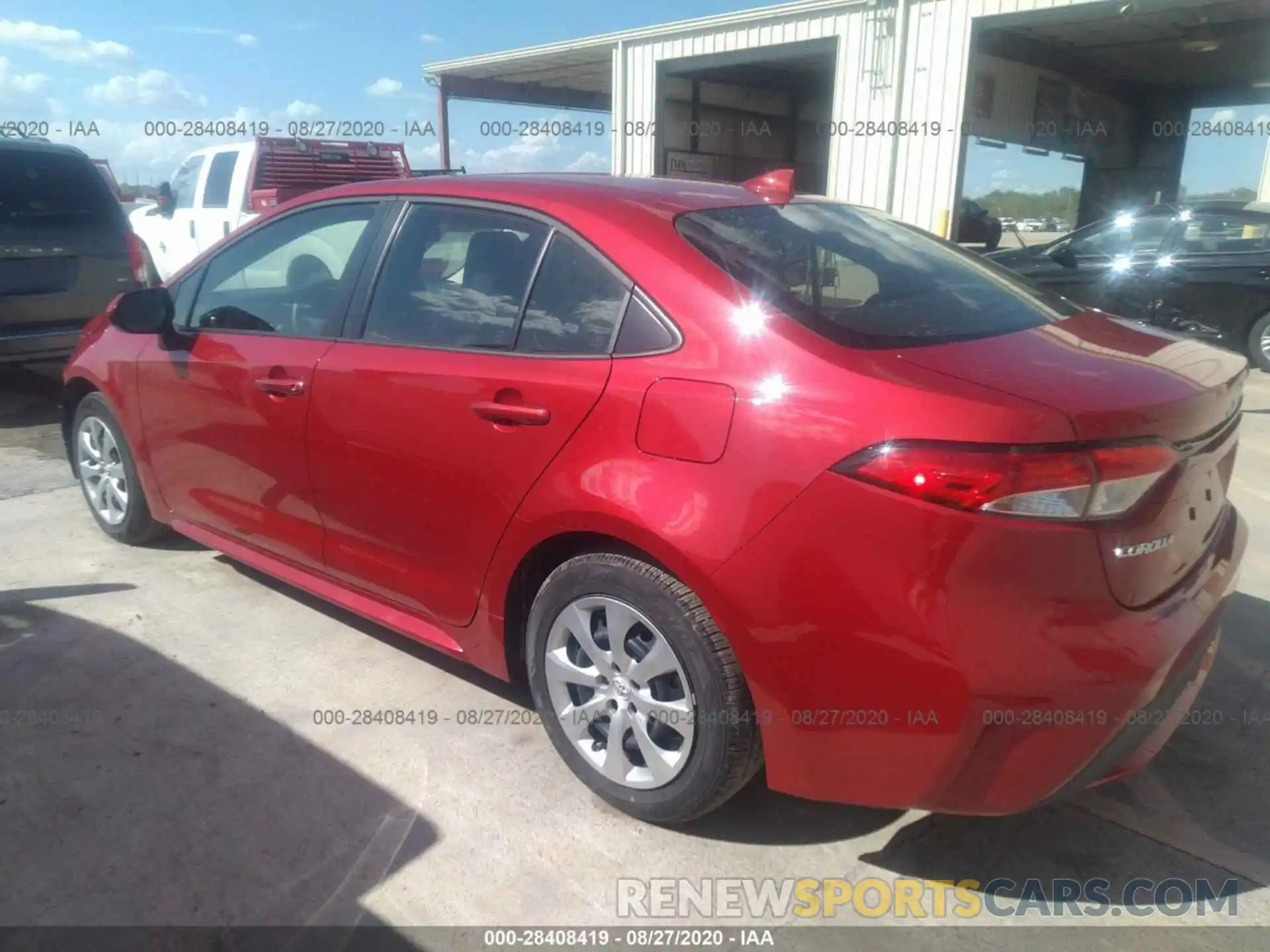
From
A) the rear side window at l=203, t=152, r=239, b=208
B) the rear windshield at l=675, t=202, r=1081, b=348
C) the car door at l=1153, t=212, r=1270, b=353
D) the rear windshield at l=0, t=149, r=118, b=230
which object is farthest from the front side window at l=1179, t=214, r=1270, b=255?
the rear side window at l=203, t=152, r=239, b=208

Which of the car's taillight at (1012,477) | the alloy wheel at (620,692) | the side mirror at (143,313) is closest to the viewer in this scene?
the car's taillight at (1012,477)

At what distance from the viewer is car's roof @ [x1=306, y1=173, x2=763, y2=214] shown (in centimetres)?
268

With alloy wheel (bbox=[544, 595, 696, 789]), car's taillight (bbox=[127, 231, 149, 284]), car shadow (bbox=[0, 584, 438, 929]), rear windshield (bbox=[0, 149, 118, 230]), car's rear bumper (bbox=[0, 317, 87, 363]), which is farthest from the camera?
car's taillight (bbox=[127, 231, 149, 284])

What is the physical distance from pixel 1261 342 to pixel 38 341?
33.0ft

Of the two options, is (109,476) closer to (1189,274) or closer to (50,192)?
(50,192)

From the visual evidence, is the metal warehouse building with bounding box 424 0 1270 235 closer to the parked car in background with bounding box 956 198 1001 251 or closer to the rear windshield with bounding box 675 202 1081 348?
the parked car in background with bounding box 956 198 1001 251

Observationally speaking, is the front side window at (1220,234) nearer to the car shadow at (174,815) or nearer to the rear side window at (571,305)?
the rear side window at (571,305)

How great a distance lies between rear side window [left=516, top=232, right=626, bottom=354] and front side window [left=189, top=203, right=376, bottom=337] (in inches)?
32.8

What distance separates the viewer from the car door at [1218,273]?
9.05 m

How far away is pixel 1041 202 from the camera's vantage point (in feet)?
133

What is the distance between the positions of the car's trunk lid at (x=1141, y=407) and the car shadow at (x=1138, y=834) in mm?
765

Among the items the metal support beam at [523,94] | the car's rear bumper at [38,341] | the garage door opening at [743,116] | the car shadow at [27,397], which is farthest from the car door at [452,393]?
the metal support beam at [523,94]

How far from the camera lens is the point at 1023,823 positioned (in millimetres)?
2580

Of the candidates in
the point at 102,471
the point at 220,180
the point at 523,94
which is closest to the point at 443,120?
the point at 523,94
